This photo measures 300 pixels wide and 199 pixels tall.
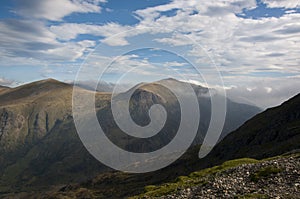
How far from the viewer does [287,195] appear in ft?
Answer: 101

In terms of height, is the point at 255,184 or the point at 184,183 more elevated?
the point at 255,184

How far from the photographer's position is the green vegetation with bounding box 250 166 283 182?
3875cm

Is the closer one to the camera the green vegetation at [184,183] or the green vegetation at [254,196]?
the green vegetation at [254,196]

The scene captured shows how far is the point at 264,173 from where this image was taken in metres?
39.6

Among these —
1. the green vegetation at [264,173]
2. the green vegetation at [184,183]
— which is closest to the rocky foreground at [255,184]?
the green vegetation at [264,173]

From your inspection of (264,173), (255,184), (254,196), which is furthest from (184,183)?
(254,196)

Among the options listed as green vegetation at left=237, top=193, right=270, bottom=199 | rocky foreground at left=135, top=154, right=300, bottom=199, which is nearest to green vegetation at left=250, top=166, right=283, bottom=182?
rocky foreground at left=135, top=154, right=300, bottom=199

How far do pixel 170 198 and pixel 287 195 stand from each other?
1454 cm

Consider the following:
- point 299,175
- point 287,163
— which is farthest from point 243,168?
point 299,175

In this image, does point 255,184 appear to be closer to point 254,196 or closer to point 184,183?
point 254,196

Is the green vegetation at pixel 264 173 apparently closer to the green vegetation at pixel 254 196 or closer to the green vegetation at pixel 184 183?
the green vegetation at pixel 254 196

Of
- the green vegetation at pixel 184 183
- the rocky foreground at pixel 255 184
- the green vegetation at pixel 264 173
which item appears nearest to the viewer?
the rocky foreground at pixel 255 184

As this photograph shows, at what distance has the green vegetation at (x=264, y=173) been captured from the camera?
38.8 m

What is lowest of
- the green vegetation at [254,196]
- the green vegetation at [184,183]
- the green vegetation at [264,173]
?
the green vegetation at [184,183]
